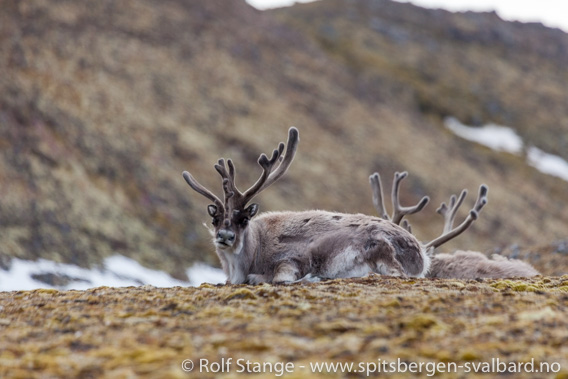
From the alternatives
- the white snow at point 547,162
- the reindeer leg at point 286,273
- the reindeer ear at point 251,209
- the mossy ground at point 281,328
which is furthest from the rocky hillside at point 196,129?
the mossy ground at point 281,328

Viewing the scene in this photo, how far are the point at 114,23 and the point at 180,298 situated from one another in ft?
133

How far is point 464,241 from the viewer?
131 ft

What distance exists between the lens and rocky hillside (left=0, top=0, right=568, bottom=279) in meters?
27.6

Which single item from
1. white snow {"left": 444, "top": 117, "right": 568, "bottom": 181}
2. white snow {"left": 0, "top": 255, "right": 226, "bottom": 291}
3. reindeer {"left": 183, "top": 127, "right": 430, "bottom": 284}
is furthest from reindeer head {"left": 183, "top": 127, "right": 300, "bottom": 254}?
white snow {"left": 444, "top": 117, "right": 568, "bottom": 181}

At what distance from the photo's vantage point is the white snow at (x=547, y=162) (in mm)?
67062

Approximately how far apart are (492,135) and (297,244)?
66613 millimetres

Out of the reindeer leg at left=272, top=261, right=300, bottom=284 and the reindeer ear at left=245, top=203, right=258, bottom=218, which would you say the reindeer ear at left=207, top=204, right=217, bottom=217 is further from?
the reindeer leg at left=272, top=261, right=300, bottom=284

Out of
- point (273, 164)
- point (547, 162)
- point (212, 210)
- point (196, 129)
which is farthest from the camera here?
point (547, 162)

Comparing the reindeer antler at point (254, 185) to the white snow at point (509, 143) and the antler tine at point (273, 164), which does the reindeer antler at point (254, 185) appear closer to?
the antler tine at point (273, 164)

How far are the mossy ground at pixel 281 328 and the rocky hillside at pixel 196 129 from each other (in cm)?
1540

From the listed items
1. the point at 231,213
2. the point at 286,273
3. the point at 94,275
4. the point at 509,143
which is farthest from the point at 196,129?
the point at 509,143

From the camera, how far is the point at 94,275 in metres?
23.1

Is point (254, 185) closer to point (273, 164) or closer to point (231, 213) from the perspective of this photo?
point (273, 164)

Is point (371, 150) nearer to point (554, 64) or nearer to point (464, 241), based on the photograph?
point (464, 241)
